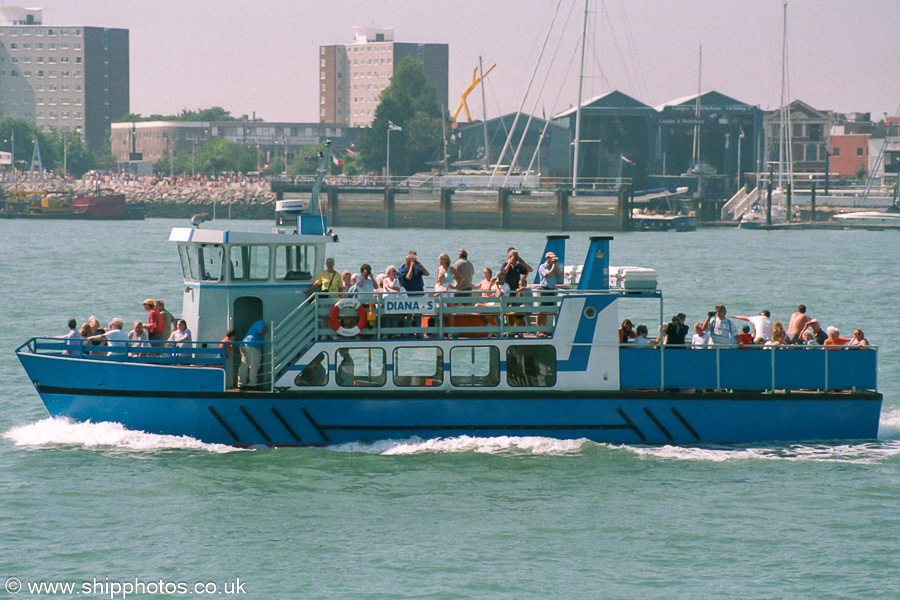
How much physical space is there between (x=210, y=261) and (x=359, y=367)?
3.43 m

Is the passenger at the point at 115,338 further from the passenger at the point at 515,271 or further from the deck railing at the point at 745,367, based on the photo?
the deck railing at the point at 745,367

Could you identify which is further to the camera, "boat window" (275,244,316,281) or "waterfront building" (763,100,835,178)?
"waterfront building" (763,100,835,178)

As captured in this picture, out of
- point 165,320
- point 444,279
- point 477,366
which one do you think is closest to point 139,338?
point 165,320

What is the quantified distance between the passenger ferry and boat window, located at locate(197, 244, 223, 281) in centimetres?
3

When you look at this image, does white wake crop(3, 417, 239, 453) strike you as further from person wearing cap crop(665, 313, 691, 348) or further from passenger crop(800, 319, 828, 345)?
passenger crop(800, 319, 828, 345)

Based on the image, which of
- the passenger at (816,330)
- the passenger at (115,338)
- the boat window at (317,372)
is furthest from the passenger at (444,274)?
the passenger at (816,330)

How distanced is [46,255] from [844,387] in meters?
62.2

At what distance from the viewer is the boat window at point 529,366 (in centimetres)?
1916

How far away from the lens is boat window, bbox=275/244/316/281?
19.7m

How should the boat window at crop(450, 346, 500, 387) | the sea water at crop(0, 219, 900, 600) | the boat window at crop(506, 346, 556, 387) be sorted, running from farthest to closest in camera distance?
the boat window at crop(506, 346, 556, 387), the boat window at crop(450, 346, 500, 387), the sea water at crop(0, 219, 900, 600)

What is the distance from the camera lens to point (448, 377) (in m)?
18.9

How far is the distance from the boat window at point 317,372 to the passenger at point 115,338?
3303mm

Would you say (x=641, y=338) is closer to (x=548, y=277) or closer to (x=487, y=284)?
(x=548, y=277)

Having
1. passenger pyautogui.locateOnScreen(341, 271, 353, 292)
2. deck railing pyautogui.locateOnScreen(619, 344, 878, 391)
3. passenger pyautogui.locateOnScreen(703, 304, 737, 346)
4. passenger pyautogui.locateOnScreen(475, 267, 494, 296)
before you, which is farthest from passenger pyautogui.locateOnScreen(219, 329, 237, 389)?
passenger pyautogui.locateOnScreen(703, 304, 737, 346)
